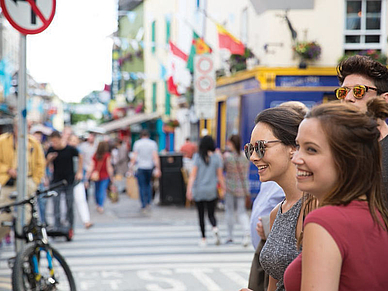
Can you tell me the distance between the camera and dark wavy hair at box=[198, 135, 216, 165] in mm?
11266

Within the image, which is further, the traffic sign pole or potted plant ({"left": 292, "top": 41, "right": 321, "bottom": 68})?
potted plant ({"left": 292, "top": 41, "right": 321, "bottom": 68})

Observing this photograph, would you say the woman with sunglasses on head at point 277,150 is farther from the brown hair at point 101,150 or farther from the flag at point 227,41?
the flag at point 227,41

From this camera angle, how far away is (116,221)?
1507 centimetres

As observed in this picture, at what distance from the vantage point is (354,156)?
7.12 feet

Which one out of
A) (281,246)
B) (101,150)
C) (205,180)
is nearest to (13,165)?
(205,180)

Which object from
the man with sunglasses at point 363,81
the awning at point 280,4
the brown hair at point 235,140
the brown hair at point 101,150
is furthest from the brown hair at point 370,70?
the brown hair at point 101,150

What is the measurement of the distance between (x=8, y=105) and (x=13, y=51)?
15307 millimetres

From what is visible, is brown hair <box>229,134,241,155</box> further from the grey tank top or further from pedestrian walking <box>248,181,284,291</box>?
the grey tank top

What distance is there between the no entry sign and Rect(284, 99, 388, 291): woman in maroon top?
13.6 ft

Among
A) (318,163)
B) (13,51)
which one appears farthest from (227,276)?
(13,51)

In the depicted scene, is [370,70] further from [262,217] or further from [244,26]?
[244,26]

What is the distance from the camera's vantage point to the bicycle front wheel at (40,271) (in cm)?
574

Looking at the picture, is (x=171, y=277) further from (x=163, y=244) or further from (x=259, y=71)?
(x=259, y=71)

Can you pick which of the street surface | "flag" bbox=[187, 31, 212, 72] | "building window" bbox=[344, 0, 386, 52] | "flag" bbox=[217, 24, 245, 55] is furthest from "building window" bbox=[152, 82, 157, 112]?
the street surface
